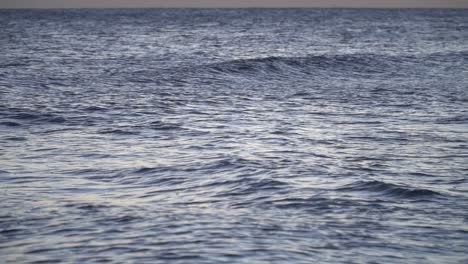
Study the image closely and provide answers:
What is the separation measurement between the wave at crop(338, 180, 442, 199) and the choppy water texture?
0.03 metres

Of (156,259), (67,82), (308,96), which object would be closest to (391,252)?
(156,259)

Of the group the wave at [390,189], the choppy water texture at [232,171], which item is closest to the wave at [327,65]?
the choppy water texture at [232,171]

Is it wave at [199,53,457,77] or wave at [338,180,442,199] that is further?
wave at [199,53,457,77]

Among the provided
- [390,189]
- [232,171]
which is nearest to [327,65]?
[232,171]

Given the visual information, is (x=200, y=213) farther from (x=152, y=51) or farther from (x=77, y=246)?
(x=152, y=51)

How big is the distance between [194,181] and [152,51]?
39746mm

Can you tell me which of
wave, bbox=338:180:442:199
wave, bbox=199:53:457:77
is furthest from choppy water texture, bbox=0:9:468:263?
wave, bbox=199:53:457:77

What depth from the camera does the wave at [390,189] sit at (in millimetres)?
13820

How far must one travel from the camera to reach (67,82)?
3291cm

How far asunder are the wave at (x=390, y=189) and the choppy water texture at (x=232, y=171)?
0.11 ft

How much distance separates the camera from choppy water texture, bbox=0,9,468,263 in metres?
11.1

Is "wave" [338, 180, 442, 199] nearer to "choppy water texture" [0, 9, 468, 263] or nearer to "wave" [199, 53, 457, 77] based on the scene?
"choppy water texture" [0, 9, 468, 263]

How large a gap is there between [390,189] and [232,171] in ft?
10.3

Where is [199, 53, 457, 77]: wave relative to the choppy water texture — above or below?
below
